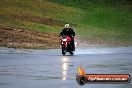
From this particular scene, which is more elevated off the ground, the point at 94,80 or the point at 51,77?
the point at 94,80

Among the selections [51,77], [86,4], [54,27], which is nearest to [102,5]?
[86,4]

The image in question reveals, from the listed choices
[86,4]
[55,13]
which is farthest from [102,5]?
[55,13]

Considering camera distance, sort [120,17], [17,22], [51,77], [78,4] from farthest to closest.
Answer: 1. [78,4]
2. [120,17]
3. [17,22]
4. [51,77]

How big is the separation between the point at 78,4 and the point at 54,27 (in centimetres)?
4026

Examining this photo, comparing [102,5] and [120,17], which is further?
[102,5]

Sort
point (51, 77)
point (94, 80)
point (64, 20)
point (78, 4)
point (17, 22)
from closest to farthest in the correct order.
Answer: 1. point (94, 80)
2. point (51, 77)
3. point (17, 22)
4. point (64, 20)
5. point (78, 4)

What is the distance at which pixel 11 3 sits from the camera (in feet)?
275

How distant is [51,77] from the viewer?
15.4 m

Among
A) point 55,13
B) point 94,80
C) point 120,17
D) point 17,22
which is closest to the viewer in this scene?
point 94,80

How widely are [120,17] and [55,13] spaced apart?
1548 cm

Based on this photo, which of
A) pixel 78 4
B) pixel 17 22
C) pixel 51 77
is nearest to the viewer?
pixel 51 77

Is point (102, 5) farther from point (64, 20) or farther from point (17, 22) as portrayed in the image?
point (17, 22)

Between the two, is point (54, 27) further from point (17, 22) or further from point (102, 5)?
point (102, 5)

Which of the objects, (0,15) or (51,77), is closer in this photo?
(51,77)
